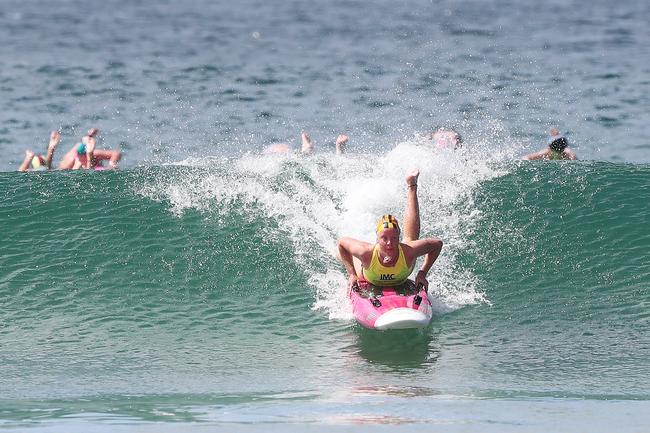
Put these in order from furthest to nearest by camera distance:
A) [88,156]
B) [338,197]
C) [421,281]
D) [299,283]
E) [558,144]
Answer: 1. [558,144]
2. [88,156]
3. [338,197]
4. [299,283]
5. [421,281]

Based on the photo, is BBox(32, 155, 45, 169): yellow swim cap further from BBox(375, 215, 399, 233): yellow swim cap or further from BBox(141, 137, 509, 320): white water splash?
BBox(375, 215, 399, 233): yellow swim cap

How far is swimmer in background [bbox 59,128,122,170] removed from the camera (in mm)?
18983

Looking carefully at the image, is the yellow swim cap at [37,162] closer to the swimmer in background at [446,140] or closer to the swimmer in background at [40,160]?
the swimmer in background at [40,160]

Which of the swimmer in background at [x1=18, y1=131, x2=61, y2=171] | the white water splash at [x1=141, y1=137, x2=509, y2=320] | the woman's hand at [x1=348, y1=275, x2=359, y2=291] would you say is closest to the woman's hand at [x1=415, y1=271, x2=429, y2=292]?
the woman's hand at [x1=348, y1=275, x2=359, y2=291]

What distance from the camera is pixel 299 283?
14.1m

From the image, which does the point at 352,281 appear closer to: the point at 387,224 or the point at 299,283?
the point at 387,224

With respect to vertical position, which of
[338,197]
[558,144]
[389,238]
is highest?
[558,144]

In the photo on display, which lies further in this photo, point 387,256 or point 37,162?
point 37,162

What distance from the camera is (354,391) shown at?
10.7 metres

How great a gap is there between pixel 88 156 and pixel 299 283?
6044mm

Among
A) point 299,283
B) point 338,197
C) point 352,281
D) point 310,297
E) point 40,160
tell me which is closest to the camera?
point 352,281

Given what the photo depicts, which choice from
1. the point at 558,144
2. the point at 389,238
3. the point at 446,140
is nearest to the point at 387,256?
the point at 389,238

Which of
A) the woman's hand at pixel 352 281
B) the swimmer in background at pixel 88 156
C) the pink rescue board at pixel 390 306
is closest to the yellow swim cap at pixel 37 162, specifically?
the swimmer in background at pixel 88 156

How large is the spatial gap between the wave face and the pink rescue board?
0.26 meters
